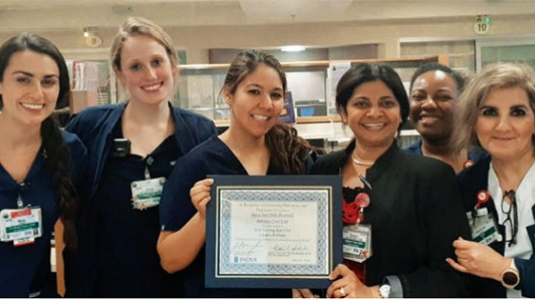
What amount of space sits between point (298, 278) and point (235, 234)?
0.22 m

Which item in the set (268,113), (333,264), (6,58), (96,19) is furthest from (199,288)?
(96,19)

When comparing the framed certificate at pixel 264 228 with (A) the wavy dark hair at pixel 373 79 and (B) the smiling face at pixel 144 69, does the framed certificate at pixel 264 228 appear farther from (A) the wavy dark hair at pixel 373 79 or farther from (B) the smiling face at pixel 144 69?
(B) the smiling face at pixel 144 69

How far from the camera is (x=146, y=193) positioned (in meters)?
1.74

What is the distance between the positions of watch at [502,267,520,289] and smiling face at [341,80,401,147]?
19.8 inches

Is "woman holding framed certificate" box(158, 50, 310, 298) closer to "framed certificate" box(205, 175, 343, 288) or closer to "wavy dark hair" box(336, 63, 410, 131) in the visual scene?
"framed certificate" box(205, 175, 343, 288)

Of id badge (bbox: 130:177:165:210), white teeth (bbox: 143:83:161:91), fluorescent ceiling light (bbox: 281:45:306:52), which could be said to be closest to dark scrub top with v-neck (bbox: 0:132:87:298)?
id badge (bbox: 130:177:165:210)

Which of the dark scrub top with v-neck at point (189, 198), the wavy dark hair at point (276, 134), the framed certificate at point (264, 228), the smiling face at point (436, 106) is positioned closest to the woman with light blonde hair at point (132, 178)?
the dark scrub top with v-neck at point (189, 198)

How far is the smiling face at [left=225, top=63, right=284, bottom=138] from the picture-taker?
1.55 metres

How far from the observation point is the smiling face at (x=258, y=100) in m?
1.55

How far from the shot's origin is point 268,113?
155 centimetres

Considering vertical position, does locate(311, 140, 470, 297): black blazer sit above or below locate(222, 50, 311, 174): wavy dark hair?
below

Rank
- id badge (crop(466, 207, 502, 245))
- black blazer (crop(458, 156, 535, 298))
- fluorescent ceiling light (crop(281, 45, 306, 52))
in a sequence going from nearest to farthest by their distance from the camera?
1. black blazer (crop(458, 156, 535, 298))
2. id badge (crop(466, 207, 502, 245))
3. fluorescent ceiling light (crop(281, 45, 306, 52))

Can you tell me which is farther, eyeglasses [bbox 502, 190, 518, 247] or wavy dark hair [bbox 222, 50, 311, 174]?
wavy dark hair [bbox 222, 50, 311, 174]

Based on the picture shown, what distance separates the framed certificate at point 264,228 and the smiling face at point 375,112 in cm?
23
